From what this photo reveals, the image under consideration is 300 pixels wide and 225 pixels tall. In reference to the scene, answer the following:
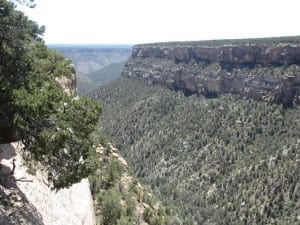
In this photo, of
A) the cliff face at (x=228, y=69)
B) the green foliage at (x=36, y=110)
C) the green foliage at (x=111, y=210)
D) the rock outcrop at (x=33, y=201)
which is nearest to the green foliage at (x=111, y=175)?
the green foliage at (x=111, y=210)

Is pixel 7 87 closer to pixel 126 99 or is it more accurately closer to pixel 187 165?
pixel 187 165

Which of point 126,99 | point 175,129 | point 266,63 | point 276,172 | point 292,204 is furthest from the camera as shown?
point 126,99

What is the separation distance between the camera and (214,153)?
115 metres

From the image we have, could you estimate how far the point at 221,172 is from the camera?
10594cm

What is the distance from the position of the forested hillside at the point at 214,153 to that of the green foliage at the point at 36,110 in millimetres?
64467

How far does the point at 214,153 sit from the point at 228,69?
3429 centimetres

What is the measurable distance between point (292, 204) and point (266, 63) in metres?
51.9

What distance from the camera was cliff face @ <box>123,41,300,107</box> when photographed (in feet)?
373

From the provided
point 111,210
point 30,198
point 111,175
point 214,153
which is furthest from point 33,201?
point 214,153

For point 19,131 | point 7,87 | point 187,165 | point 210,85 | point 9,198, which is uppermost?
point 7,87

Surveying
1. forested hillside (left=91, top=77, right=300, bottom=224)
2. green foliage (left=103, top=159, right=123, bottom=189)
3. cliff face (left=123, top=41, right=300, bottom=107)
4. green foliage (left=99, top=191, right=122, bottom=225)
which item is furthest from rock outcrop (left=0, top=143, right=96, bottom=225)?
cliff face (left=123, top=41, right=300, bottom=107)

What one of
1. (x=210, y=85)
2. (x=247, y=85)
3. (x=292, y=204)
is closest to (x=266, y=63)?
(x=247, y=85)

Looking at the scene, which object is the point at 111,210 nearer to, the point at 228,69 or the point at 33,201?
the point at 33,201

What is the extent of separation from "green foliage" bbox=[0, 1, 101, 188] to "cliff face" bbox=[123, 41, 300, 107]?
3738 inches
